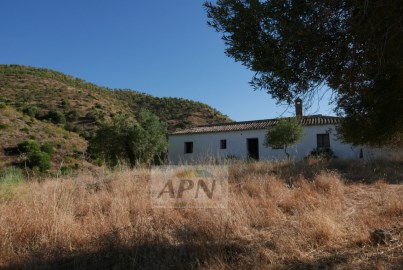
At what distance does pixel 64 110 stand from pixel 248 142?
21.1m

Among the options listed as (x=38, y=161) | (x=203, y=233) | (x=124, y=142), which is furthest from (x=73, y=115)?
(x=203, y=233)

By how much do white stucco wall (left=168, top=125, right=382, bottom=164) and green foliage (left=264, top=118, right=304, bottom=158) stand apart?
1201mm

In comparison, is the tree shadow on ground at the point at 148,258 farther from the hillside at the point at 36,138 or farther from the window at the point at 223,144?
the window at the point at 223,144

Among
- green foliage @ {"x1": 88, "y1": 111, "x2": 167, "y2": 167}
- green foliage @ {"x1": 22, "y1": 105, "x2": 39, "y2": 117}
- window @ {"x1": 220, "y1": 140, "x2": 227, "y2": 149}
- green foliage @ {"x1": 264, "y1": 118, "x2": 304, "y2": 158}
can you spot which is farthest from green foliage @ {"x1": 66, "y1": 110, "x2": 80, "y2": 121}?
green foliage @ {"x1": 264, "y1": 118, "x2": 304, "y2": 158}

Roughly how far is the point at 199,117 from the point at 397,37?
40.5 metres

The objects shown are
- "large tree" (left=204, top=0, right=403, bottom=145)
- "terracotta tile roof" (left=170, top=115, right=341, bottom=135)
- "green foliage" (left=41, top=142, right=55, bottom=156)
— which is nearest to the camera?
"large tree" (left=204, top=0, right=403, bottom=145)

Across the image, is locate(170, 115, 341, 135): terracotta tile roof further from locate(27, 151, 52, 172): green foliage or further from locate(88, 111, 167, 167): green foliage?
locate(27, 151, 52, 172): green foliage

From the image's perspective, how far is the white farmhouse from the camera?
905 inches

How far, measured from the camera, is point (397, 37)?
3.58 m

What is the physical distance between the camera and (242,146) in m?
26.6

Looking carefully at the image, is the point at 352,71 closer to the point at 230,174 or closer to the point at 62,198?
the point at 62,198

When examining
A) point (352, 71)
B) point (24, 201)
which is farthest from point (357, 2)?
point (24, 201)

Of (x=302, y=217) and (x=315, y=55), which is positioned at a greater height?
(x=315, y=55)

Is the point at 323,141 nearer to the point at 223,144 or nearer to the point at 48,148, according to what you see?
the point at 223,144
